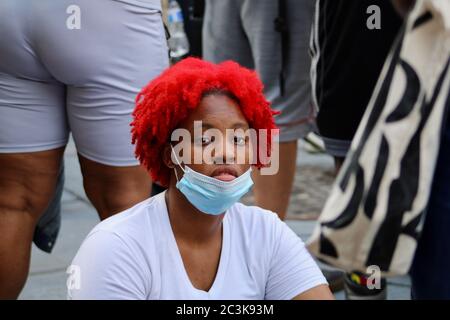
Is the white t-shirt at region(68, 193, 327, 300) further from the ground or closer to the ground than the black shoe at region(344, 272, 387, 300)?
further from the ground

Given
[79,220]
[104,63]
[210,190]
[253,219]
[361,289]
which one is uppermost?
[104,63]

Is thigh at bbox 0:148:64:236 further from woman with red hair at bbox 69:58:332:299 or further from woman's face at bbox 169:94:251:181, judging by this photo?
woman's face at bbox 169:94:251:181

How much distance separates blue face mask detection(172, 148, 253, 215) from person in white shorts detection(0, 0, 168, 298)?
0.50m

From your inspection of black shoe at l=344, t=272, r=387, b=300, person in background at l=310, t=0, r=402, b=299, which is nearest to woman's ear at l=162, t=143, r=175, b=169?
person in background at l=310, t=0, r=402, b=299

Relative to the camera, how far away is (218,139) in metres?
2.29

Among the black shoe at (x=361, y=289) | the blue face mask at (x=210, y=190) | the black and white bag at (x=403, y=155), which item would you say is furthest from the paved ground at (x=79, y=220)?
the black and white bag at (x=403, y=155)

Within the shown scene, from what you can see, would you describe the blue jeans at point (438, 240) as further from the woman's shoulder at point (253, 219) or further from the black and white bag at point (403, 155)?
the woman's shoulder at point (253, 219)

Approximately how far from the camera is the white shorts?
2574 millimetres

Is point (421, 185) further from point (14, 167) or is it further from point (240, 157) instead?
point (14, 167)

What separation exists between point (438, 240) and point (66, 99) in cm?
145

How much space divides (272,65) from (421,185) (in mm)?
2012

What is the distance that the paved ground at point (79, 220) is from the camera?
3799 mm

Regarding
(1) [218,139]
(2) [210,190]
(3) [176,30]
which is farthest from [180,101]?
(3) [176,30]

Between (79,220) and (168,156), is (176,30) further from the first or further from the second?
(168,156)
